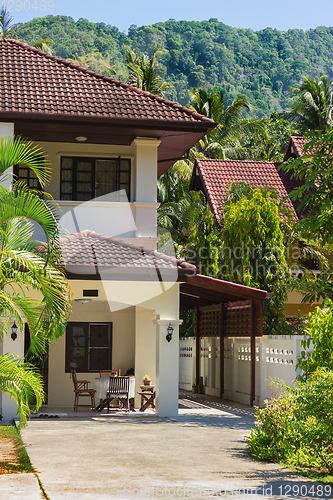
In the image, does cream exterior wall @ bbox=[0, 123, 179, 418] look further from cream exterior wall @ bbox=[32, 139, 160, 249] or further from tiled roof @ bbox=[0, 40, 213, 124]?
tiled roof @ bbox=[0, 40, 213, 124]

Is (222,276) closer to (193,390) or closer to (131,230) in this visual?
(193,390)

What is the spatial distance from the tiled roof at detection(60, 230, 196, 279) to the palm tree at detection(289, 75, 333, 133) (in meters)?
26.7

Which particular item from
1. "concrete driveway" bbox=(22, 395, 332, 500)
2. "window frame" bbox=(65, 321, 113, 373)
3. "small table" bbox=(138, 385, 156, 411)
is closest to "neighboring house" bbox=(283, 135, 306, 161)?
"window frame" bbox=(65, 321, 113, 373)

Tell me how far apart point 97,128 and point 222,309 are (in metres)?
6.54

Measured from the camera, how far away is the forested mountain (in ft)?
221

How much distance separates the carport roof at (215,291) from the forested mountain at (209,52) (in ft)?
154

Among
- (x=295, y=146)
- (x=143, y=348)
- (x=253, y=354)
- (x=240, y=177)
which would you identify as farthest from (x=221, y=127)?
(x=143, y=348)

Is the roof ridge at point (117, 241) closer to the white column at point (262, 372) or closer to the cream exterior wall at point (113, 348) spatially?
the cream exterior wall at point (113, 348)

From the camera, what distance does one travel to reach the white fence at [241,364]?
46.3 ft

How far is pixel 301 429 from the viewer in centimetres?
799

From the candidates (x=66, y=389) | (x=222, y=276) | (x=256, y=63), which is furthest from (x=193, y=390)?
(x=256, y=63)

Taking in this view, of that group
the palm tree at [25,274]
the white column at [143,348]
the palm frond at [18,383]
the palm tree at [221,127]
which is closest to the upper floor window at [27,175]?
the white column at [143,348]

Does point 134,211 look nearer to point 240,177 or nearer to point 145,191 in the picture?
point 145,191

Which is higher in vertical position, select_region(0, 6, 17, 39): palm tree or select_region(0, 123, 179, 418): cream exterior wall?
select_region(0, 6, 17, 39): palm tree
